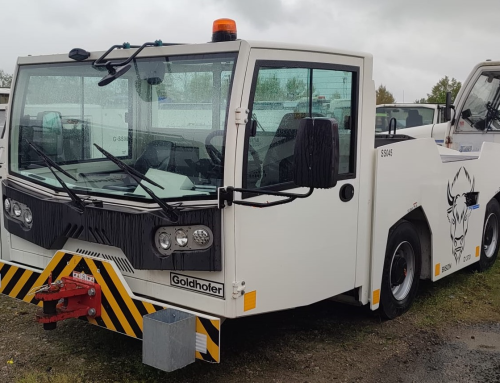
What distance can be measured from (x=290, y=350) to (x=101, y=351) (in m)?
1.37

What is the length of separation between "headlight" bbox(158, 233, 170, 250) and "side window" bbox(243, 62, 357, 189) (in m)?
0.55

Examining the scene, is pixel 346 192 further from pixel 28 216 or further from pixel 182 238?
pixel 28 216

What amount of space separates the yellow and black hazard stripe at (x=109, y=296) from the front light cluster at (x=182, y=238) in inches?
13.6

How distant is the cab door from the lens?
358 centimetres

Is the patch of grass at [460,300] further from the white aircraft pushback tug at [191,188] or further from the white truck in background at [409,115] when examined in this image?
the white truck in background at [409,115]

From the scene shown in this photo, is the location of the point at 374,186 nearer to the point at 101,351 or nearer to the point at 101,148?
the point at 101,148

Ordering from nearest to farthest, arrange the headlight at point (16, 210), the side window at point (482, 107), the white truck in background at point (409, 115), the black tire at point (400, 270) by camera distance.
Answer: the headlight at point (16, 210), the black tire at point (400, 270), the side window at point (482, 107), the white truck in background at point (409, 115)

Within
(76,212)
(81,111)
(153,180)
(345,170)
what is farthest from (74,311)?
(345,170)

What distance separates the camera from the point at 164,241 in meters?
3.61

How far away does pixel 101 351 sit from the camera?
4.45 meters

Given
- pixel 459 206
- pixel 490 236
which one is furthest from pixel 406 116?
pixel 459 206

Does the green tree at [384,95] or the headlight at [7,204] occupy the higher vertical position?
the green tree at [384,95]

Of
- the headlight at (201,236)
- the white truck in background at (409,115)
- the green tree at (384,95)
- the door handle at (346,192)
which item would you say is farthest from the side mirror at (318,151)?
the green tree at (384,95)

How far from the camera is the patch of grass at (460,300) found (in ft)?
17.9
